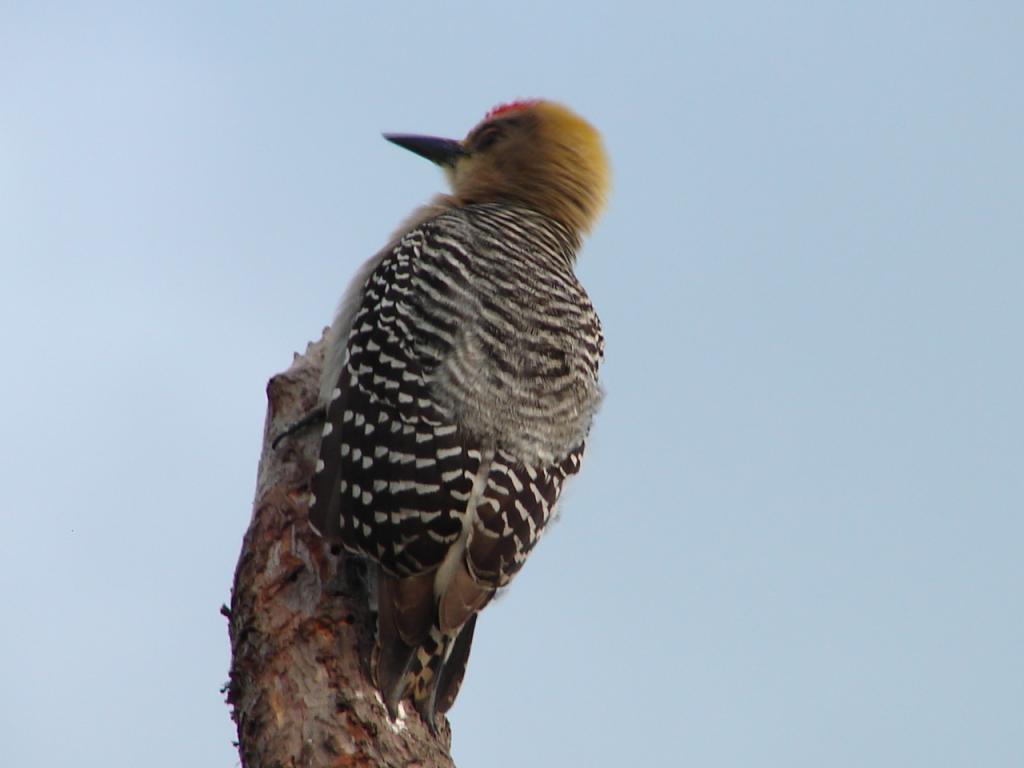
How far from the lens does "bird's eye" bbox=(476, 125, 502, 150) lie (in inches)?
330

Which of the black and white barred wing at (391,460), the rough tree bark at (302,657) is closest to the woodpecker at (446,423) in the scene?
the black and white barred wing at (391,460)

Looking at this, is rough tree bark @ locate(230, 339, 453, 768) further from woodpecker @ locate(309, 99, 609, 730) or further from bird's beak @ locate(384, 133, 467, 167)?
bird's beak @ locate(384, 133, 467, 167)

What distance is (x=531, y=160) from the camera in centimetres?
823

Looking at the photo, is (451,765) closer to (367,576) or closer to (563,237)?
(367,576)

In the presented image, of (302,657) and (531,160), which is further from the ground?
(531,160)

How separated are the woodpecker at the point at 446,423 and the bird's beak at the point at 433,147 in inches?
47.0

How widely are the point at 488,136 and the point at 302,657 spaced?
4.06 metres

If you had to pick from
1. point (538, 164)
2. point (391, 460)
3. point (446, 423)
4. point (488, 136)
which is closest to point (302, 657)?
point (391, 460)

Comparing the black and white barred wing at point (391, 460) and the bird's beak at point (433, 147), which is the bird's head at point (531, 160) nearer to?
the bird's beak at point (433, 147)

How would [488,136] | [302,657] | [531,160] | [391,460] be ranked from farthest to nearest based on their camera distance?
[488,136] → [531,160] → [391,460] → [302,657]

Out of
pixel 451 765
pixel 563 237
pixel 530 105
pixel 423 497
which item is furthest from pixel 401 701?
pixel 530 105

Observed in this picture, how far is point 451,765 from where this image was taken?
5305 millimetres

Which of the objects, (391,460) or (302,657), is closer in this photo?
(302,657)

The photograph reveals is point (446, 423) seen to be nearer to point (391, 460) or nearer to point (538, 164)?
point (391, 460)
